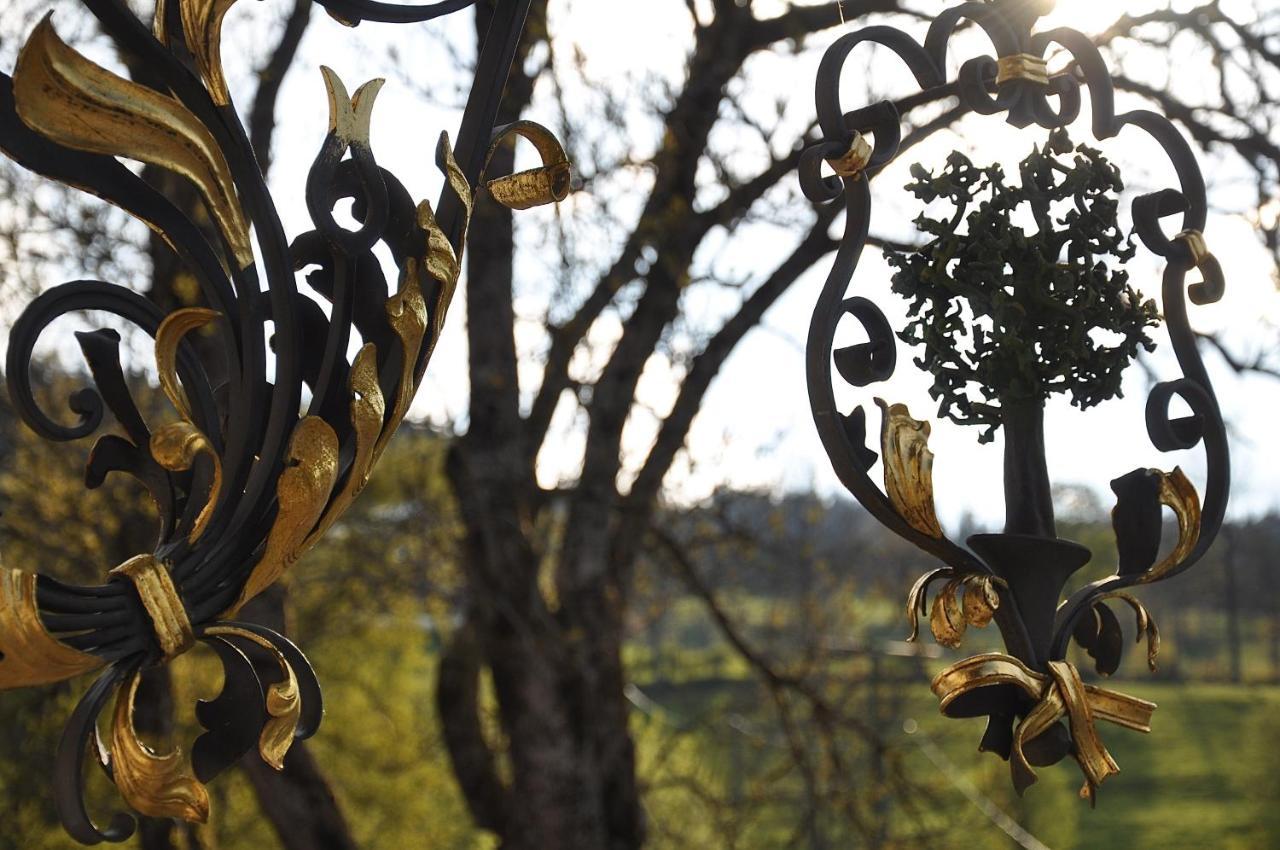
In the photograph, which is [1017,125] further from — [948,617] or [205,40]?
[205,40]

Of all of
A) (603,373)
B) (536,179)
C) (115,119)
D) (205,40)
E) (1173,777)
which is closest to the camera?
(115,119)

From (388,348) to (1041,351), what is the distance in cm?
82

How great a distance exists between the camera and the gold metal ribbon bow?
1.56 meters

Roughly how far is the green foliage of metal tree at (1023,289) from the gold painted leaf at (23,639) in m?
1.08

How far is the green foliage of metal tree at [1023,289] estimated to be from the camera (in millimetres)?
1719

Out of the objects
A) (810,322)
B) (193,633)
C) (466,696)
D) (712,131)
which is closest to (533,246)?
(712,131)

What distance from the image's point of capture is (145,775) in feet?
4.08

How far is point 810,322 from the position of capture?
67.8 inches

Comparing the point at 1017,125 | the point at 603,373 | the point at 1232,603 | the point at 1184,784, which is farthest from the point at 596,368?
the point at 1184,784

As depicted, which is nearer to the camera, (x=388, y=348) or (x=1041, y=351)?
(x=388, y=348)

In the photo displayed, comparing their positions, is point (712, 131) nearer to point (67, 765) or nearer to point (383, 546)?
point (383, 546)

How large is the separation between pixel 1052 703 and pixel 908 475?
0.31 m

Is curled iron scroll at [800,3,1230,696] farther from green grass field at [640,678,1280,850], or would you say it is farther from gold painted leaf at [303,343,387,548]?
green grass field at [640,678,1280,850]

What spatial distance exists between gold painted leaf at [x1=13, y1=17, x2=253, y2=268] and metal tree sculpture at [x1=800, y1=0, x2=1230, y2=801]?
2.32 feet
